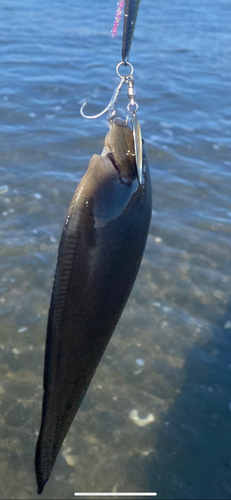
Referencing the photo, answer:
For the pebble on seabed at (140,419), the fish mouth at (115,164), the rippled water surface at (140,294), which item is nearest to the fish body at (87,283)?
the fish mouth at (115,164)

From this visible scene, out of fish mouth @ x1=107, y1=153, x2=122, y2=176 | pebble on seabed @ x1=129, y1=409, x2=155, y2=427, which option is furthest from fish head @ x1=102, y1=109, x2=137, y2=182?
pebble on seabed @ x1=129, y1=409, x2=155, y2=427

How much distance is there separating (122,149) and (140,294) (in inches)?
116

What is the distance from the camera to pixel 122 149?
2258 millimetres

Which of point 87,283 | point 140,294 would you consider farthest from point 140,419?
point 87,283

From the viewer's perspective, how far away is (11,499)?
3.26 meters

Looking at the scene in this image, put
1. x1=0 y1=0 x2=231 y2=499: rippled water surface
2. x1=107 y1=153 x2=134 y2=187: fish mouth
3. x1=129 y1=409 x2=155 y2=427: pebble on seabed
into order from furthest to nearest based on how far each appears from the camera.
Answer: x1=129 y1=409 x2=155 y2=427: pebble on seabed, x1=0 y1=0 x2=231 y2=499: rippled water surface, x1=107 y1=153 x2=134 y2=187: fish mouth

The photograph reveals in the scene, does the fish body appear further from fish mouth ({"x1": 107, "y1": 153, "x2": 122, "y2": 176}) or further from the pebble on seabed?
the pebble on seabed

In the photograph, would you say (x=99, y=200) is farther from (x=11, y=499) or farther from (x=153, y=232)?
(x=153, y=232)

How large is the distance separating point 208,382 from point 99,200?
2.71 metres

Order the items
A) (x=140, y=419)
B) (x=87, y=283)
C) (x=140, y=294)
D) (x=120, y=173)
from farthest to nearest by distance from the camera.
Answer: (x=140, y=294) < (x=140, y=419) < (x=120, y=173) < (x=87, y=283)

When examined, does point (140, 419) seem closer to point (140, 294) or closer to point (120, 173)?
point (140, 294)

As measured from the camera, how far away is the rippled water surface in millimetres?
3561

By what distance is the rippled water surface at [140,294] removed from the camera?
3561 mm

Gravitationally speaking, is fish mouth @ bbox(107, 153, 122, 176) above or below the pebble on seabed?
above
